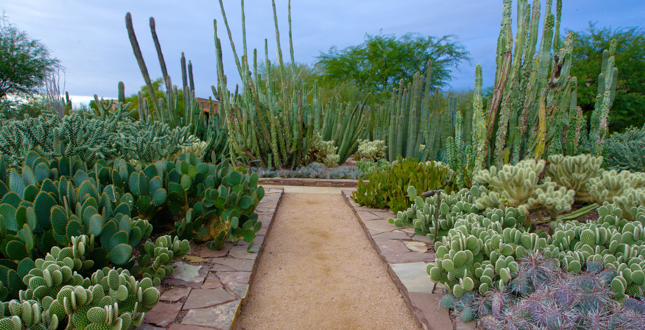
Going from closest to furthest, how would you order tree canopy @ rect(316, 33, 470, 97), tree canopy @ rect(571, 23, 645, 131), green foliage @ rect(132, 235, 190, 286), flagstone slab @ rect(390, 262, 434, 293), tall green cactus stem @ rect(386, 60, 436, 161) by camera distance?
green foliage @ rect(132, 235, 190, 286) < flagstone slab @ rect(390, 262, 434, 293) < tall green cactus stem @ rect(386, 60, 436, 161) < tree canopy @ rect(571, 23, 645, 131) < tree canopy @ rect(316, 33, 470, 97)

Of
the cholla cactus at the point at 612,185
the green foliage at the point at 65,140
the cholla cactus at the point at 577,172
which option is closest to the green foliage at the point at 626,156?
the cholla cactus at the point at 577,172

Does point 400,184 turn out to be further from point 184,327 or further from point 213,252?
point 184,327

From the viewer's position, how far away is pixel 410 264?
283cm

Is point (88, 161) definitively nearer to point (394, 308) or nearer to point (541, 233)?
point (394, 308)

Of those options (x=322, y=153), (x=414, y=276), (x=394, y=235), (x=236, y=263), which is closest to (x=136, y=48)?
(x=322, y=153)

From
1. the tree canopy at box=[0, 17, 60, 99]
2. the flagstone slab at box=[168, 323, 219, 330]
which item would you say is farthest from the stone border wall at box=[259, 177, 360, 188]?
the tree canopy at box=[0, 17, 60, 99]

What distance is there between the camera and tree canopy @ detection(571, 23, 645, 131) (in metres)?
14.1

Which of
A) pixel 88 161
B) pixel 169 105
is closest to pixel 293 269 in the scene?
pixel 88 161

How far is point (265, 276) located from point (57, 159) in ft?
6.27

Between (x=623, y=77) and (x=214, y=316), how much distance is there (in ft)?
59.6

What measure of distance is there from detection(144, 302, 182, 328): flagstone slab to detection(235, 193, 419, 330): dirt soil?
0.36 metres

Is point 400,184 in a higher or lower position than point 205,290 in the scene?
higher

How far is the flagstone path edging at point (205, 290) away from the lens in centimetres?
199

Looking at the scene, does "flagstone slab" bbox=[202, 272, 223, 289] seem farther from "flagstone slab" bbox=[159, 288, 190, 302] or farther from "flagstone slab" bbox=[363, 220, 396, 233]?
"flagstone slab" bbox=[363, 220, 396, 233]
